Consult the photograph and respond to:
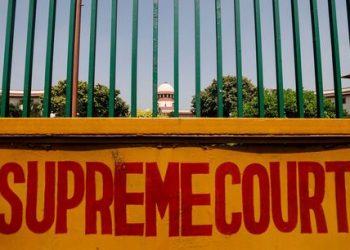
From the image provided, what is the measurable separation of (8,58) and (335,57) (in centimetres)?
157

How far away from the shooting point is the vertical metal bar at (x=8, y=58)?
1.77 metres

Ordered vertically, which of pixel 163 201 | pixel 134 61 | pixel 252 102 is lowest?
pixel 163 201

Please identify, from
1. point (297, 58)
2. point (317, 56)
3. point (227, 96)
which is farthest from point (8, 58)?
point (227, 96)

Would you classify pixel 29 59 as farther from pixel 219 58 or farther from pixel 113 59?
pixel 219 58

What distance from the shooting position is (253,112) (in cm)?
2900

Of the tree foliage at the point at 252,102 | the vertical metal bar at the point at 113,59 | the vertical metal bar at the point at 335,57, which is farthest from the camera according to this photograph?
the tree foliage at the point at 252,102

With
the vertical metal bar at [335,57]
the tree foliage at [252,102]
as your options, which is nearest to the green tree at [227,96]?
the tree foliage at [252,102]

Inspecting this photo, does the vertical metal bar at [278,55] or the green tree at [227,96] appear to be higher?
the green tree at [227,96]

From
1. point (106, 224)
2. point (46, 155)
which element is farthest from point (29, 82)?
point (106, 224)

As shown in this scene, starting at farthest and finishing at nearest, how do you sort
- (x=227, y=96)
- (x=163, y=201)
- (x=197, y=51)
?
(x=227, y=96)
(x=197, y=51)
(x=163, y=201)

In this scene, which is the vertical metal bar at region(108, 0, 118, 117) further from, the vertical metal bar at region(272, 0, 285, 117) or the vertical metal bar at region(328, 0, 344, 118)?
the vertical metal bar at region(328, 0, 344, 118)

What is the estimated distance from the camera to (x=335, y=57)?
1.86 meters

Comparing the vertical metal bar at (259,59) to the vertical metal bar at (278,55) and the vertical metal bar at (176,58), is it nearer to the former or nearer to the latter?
the vertical metal bar at (278,55)

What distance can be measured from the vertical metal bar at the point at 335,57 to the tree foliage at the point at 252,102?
21.6m
